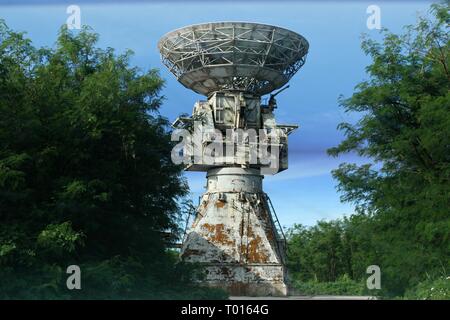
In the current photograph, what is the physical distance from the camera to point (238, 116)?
42.9 meters

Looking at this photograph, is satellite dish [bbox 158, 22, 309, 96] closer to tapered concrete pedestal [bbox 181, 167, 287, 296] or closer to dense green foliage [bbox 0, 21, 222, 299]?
tapered concrete pedestal [bbox 181, 167, 287, 296]

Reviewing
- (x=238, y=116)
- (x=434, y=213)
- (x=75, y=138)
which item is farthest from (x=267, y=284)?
(x=75, y=138)

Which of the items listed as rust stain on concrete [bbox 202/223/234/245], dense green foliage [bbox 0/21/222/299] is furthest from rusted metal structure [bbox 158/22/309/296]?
dense green foliage [bbox 0/21/222/299]

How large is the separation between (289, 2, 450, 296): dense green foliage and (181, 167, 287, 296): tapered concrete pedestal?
14.4 m

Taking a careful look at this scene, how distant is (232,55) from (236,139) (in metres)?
6.08

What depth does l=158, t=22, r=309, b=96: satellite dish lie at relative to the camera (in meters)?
39.8

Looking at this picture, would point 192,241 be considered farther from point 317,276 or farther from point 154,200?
point 317,276

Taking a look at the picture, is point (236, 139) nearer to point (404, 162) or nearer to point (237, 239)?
point (237, 239)

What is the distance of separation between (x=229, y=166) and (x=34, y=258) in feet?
86.7

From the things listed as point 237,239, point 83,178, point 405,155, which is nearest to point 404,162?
point 405,155

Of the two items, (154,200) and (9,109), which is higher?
(9,109)

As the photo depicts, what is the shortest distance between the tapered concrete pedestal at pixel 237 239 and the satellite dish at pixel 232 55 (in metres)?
6.55

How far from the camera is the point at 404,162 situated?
24.0 metres

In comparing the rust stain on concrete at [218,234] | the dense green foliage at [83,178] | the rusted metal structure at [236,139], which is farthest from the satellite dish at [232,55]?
the dense green foliage at [83,178]
